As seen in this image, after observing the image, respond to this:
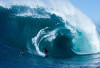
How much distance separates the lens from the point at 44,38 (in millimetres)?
16641

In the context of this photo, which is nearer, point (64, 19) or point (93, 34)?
point (64, 19)

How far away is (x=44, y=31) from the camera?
17.0 m

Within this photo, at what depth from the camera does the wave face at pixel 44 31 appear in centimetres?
1603

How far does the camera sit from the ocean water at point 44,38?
50.1 ft

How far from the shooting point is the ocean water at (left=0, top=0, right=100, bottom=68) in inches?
601

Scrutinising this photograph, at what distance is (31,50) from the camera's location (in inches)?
608

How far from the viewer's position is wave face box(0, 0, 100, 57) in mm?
16031

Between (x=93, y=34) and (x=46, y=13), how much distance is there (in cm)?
513

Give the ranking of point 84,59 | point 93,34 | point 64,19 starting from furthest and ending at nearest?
point 93,34 < point 64,19 < point 84,59

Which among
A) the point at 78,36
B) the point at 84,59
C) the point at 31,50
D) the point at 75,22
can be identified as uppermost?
the point at 75,22

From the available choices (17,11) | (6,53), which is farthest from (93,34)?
(6,53)

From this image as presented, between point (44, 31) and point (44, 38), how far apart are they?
719 millimetres

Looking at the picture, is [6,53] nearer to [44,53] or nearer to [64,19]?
[44,53]

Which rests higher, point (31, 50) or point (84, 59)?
point (31, 50)
